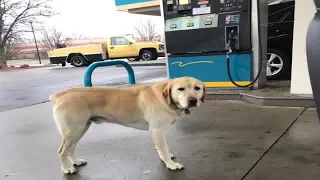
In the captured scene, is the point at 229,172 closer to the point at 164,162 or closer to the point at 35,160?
the point at 164,162

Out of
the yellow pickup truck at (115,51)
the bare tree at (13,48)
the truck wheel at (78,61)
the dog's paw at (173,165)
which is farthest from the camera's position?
the bare tree at (13,48)

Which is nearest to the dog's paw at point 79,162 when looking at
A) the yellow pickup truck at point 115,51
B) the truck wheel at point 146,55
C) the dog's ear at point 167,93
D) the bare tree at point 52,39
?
the dog's ear at point 167,93

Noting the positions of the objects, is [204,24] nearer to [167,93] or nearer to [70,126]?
[167,93]

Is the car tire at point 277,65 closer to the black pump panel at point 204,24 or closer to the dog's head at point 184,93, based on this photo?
the black pump panel at point 204,24

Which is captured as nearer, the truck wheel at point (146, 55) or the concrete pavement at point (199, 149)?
the concrete pavement at point (199, 149)

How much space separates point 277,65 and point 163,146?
4.45 meters

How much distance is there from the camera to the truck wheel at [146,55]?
20.3 meters

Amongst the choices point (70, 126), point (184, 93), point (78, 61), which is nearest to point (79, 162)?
point (70, 126)

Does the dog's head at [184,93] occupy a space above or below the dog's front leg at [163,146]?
above

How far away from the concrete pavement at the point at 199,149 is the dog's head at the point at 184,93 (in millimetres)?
625

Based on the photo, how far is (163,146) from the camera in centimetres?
294

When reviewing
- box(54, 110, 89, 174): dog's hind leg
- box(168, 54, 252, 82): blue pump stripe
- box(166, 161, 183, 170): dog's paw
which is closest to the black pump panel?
box(168, 54, 252, 82): blue pump stripe

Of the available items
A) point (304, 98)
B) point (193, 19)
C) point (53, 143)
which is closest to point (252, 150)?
point (304, 98)

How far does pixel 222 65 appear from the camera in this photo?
5.99 metres
